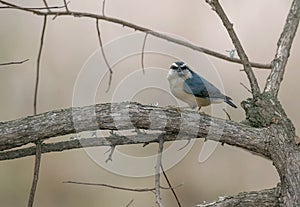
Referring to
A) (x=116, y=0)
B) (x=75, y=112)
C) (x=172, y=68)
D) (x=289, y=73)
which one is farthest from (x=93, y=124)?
(x=289, y=73)

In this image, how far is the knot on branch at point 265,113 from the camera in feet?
4.00

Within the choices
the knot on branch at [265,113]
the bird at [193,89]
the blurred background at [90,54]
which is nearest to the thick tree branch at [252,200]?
the knot on branch at [265,113]

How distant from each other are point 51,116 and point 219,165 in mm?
1767

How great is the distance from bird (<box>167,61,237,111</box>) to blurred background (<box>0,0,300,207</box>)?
3.70 feet

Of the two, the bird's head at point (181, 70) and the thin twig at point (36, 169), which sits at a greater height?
the bird's head at point (181, 70)

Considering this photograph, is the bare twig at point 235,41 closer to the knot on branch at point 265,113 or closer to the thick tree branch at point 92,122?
the knot on branch at point 265,113

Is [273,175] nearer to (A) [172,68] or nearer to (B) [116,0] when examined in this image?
(B) [116,0]

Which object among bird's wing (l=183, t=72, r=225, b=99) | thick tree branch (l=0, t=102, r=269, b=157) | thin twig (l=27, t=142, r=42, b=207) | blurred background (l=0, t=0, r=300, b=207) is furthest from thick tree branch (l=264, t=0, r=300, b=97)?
blurred background (l=0, t=0, r=300, b=207)

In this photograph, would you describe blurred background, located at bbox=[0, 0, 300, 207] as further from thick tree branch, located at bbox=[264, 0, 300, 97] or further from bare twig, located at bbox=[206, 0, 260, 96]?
bare twig, located at bbox=[206, 0, 260, 96]

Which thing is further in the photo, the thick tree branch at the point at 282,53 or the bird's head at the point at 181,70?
the bird's head at the point at 181,70

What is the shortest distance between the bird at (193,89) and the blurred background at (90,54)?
113cm

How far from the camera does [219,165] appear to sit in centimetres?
278

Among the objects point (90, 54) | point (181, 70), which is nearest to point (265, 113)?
point (181, 70)

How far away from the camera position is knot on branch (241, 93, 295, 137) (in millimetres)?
1220
